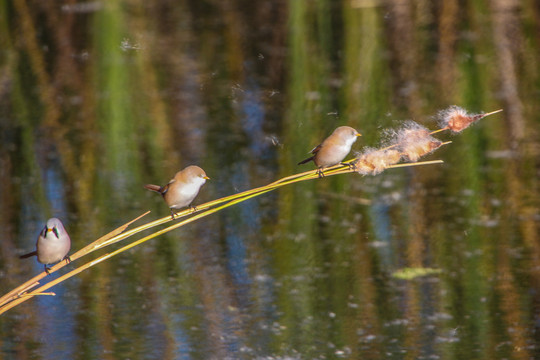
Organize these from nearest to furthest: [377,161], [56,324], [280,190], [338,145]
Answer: [377,161] → [338,145] → [56,324] → [280,190]

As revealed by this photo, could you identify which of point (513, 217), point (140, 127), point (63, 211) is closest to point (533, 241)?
point (513, 217)

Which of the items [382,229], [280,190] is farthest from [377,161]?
[280,190]

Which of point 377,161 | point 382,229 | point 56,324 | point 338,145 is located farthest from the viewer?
point 382,229

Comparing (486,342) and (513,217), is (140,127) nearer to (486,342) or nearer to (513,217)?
(513,217)

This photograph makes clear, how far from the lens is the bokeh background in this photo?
4.98 meters

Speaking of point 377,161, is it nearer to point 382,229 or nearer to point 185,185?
point 185,185

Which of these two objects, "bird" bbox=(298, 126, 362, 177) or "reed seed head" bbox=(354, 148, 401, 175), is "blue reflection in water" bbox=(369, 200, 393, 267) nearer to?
"bird" bbox=(298, 126, 362, 177)

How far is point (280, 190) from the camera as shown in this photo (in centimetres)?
704

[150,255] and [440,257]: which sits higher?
[150,255]

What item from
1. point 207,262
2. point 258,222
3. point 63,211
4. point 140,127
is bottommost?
point 207,262

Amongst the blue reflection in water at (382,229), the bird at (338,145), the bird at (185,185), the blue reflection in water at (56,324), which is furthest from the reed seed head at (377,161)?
the blue reflection in water at (382,229)

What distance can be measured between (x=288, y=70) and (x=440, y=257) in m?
4.91

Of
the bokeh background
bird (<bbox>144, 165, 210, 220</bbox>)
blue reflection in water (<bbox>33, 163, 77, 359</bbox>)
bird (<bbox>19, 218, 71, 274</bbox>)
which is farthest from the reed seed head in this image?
blue reflection in water (<bbox>33, 163, 77, 359</bbox>)

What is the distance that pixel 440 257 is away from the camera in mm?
5746
